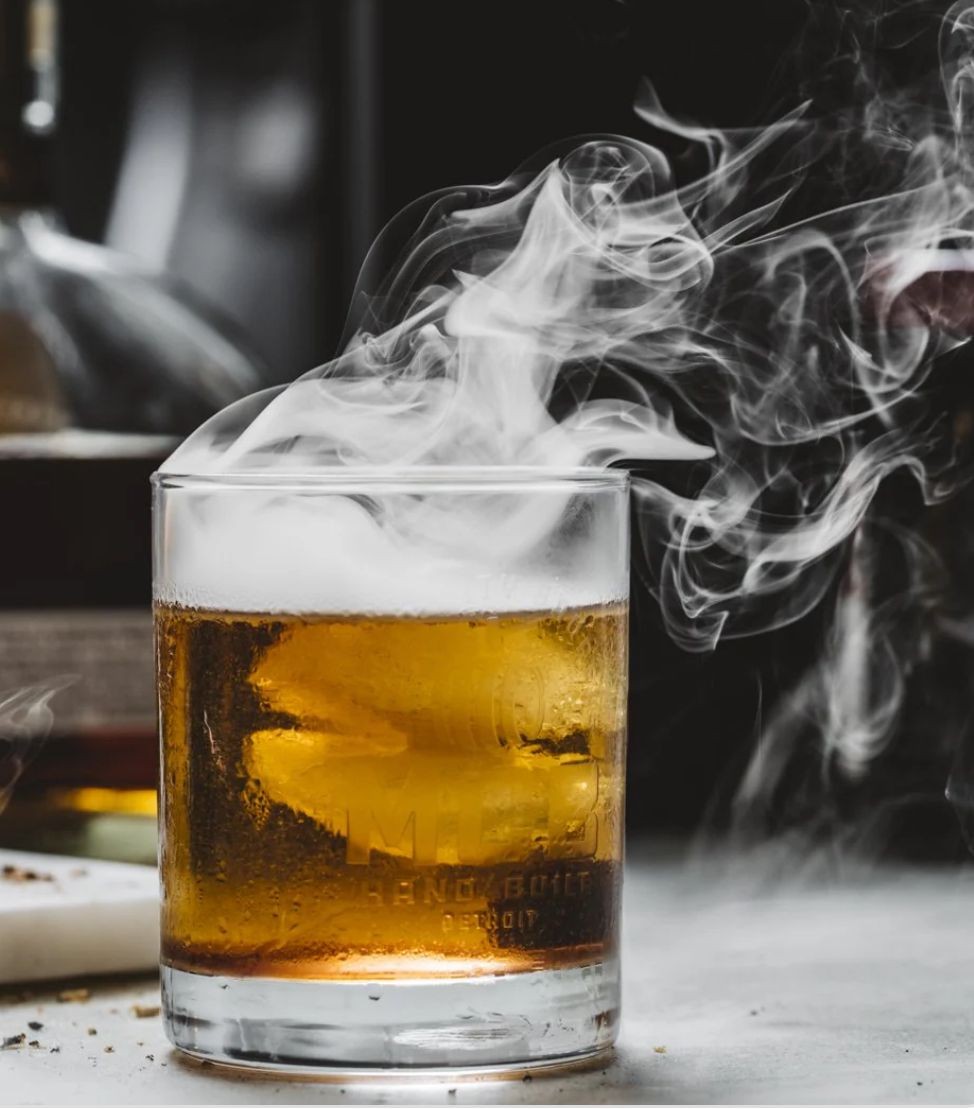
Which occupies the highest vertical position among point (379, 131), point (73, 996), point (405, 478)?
point (379, 131)

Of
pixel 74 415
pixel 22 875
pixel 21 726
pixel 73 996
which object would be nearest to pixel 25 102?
pixel 74 415

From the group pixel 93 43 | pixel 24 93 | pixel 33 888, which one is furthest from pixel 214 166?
pixel 33 888

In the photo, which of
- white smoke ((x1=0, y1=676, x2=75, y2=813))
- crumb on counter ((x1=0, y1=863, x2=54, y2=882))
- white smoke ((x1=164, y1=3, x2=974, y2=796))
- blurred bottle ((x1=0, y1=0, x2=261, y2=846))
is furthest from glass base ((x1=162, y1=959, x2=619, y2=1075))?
blurred bottle ((x1=0, y1=0, x2=261, y2=846))

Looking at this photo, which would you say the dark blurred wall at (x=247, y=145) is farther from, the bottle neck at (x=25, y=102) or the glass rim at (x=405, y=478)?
the glass rim at (x=405, y=478)

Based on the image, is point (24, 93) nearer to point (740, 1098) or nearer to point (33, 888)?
point (33, 888)

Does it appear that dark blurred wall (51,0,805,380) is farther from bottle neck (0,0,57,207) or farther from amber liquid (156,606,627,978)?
amber liquid (156,606,627,978)

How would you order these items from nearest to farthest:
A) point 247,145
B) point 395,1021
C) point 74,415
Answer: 1. point 395,1021
2. point 74,415
3. point 247,145

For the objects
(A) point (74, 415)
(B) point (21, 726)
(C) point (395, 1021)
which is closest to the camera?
(C) point (395, 1021)

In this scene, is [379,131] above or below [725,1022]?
above

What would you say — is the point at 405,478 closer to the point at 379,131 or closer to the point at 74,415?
the point at 74,415
